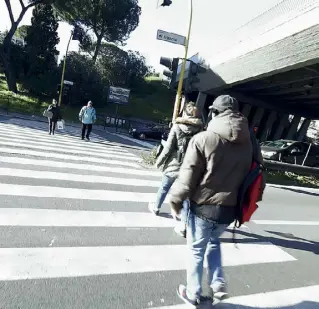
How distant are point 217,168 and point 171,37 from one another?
7.58 metres

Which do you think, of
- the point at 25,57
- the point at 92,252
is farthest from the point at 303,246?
the point at 25,57

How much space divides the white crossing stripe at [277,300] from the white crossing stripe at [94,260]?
0.63 metres

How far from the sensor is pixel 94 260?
3.21 metres

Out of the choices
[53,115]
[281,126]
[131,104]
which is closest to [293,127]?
[281,126]

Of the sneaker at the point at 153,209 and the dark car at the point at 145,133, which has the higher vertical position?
the sneaker at the point at 153,209

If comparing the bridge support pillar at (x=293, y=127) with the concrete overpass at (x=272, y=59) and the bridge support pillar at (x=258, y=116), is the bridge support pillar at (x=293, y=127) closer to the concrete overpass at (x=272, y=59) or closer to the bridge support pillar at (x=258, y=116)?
the concrete overpass at (x=272, y=59)

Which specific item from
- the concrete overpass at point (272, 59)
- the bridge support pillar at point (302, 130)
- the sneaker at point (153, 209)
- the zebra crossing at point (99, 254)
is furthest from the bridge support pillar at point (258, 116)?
the sneaker at point (153, 209)

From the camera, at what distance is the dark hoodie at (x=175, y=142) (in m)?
4.15

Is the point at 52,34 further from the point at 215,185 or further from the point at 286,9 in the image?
the point at 215,185

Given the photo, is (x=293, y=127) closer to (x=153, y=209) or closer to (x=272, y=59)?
(x=272, y=59)

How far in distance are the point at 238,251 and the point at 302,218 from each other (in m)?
2.90

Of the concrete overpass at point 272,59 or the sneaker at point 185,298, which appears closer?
the sneaker at point 185,298

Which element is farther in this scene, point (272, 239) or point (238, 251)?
point (272, 239)

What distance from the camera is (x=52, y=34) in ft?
122
